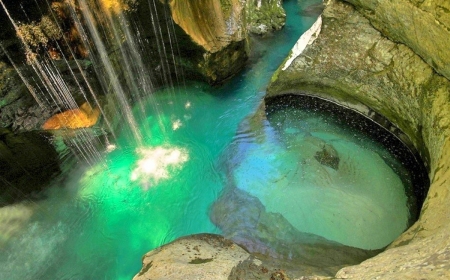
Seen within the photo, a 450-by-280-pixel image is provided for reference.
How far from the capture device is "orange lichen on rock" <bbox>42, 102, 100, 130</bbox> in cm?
525

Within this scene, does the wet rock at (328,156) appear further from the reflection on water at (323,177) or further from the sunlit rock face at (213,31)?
the sunlit rock face at (213,31)

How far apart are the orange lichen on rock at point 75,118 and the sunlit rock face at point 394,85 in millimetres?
3810

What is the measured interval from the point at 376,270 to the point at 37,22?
547 centimetres

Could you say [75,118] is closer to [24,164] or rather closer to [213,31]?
[24,164]

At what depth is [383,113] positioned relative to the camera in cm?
615

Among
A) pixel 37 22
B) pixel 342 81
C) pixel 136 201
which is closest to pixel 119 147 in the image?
pixel 136 201

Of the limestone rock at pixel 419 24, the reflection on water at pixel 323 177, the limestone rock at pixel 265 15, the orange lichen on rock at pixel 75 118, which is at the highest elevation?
the limestone rock at pixel 419 24

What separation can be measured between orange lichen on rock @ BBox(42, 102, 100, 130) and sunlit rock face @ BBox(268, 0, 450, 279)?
3.81 meters

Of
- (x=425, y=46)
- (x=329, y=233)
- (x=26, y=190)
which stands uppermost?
(x=425, y=46)

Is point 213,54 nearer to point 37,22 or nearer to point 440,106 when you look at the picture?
point 37,22

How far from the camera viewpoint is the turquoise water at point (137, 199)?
4578 mm

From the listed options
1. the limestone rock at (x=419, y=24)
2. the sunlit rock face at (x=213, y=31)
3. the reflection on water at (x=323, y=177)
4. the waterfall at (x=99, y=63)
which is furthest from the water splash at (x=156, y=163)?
the limestone rock at (x=419, y=24)

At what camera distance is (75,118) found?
5.57 meters

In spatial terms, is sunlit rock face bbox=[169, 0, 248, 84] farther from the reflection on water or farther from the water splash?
the water splash
